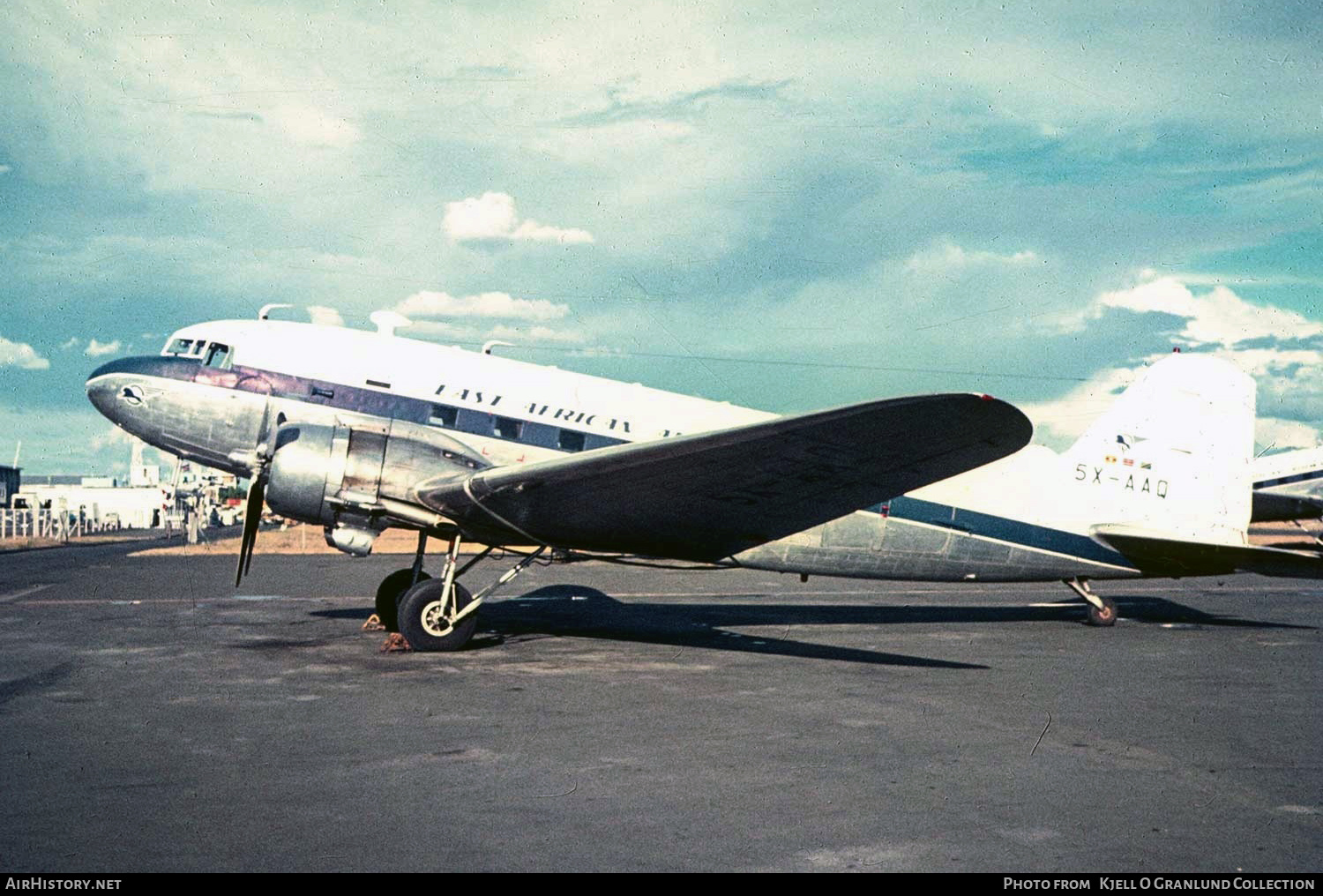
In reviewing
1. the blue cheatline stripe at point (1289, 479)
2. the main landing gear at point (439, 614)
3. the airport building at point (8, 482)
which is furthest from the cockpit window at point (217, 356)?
the airport building at point (8, 482)

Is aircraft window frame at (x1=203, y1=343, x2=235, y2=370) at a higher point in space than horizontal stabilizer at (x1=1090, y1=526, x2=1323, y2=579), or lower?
higher

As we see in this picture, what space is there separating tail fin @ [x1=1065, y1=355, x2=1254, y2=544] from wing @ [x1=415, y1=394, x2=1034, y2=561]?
6.35 metres

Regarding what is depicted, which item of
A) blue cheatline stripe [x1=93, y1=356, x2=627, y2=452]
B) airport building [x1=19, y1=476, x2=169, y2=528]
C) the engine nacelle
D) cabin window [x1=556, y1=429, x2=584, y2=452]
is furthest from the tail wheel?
airport building [x1=19, y1=476, x2=169, y2=528]

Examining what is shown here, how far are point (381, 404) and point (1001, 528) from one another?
9247 millimetres

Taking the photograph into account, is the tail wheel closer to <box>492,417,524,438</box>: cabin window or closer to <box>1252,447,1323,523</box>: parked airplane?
<box>492,417,524,438</box>: cabin window

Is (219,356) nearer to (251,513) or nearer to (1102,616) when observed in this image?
(251,513)

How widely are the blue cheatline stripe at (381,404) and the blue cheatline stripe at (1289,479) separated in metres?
29.7

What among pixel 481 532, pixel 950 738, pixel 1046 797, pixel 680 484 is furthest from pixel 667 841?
pixel 481 532

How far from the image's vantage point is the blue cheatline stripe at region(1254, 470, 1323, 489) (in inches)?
1292

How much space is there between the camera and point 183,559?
35.8 metres

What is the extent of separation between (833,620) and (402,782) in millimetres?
11265

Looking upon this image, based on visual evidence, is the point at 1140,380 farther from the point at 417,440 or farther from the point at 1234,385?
the point at 417,440

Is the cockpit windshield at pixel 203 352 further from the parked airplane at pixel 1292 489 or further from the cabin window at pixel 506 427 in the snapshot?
the parked airplane at pixel 1292 489

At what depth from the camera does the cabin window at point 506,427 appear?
13523mm
